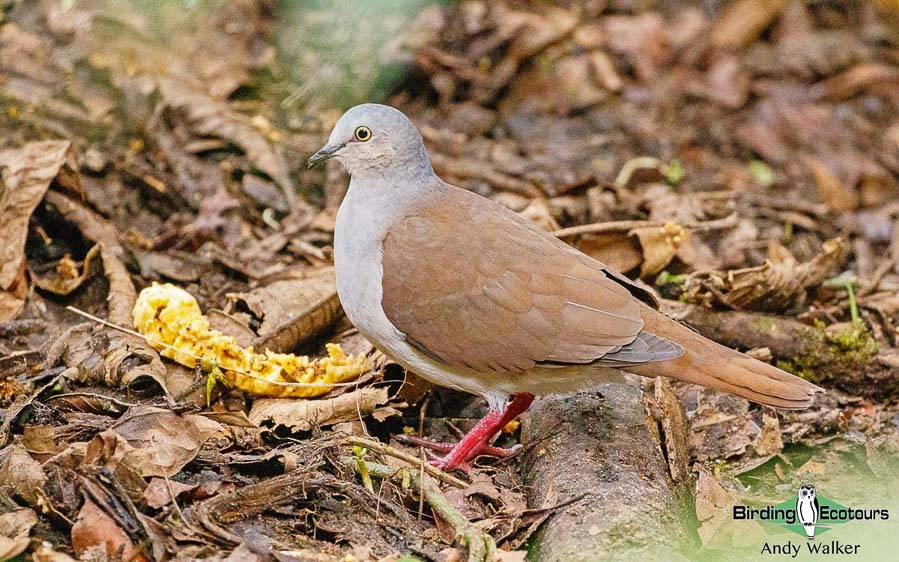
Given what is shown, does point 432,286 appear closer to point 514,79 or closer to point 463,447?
point 463,447

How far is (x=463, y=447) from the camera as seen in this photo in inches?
165

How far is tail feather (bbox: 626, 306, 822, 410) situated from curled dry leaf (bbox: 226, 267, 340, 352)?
1606 mm

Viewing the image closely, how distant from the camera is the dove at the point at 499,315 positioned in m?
3.94

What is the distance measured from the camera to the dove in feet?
12.9

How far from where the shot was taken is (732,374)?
12.8 feet

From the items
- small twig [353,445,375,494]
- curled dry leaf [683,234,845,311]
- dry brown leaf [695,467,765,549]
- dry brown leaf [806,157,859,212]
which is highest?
small twig [353,445,375,494]

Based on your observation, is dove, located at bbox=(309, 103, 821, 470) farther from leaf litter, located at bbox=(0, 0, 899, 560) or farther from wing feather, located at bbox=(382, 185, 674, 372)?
leaf litter, located at bbox=(0, 0, 899, 560)

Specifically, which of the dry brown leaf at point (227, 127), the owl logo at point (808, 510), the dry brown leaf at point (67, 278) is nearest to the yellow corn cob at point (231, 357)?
the dry brown leaf at point (67, 278)

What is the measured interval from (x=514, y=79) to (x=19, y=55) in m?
3.65

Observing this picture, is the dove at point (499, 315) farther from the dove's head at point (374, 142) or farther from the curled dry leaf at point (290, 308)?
the curled dry leaf at point (290, 308)

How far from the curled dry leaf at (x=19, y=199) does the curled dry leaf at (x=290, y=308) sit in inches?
40.8

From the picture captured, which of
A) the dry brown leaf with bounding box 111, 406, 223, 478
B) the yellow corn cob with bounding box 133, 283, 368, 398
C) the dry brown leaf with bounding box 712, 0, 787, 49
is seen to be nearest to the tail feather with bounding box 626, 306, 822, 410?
the yellow corn cob with bounding box 133, 283, 368, 398

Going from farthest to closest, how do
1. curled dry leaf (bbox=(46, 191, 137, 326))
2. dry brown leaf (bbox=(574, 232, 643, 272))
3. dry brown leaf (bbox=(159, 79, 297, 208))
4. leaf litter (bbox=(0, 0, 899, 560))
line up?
dry brown leaf (bbox=(159, 79, 297, 208)) → dry brown leaf (bbox=(574, 232, 643, 272)) → curled dry leaf (bbox=(46, 191, 137, 326)) → leaf litter (bbox=(0, 0, 899, 560))

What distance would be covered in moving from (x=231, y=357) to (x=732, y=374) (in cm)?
207
